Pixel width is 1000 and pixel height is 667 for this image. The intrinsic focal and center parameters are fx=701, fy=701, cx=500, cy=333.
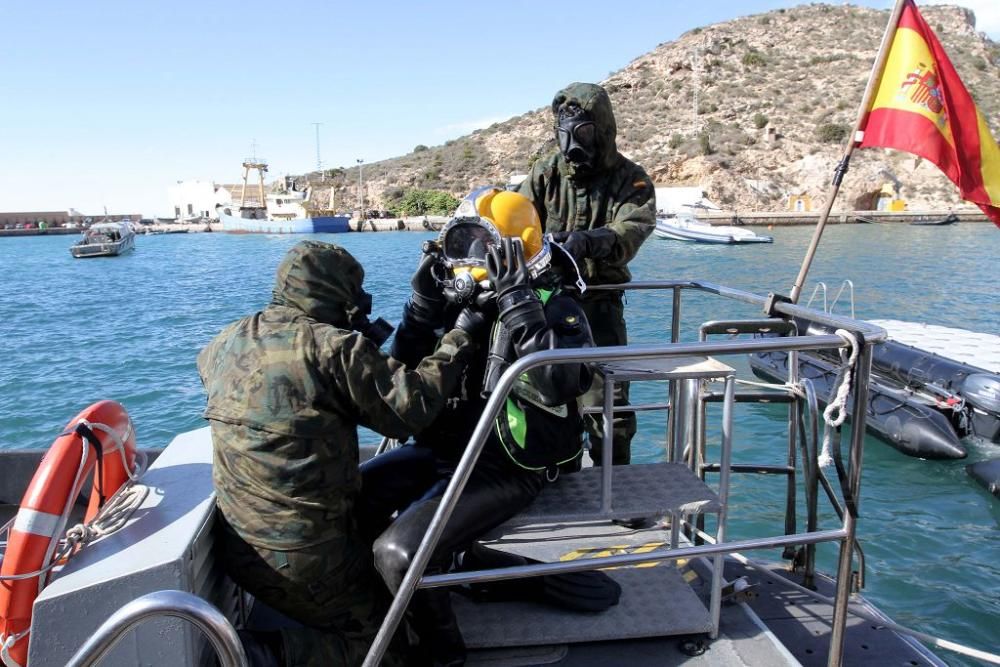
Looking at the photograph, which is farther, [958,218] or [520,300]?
[958,218]

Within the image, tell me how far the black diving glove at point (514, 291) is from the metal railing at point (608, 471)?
1.17 ft

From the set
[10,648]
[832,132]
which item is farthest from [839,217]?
[10,648]

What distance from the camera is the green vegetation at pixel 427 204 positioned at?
78312mm

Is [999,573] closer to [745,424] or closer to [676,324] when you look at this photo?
[745,424]

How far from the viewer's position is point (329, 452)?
231 cm

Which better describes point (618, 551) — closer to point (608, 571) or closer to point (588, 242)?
point (608, 571)

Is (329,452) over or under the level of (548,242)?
under

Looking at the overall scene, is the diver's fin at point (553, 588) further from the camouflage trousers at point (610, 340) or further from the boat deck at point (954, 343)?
the boat deck at point (954, 343)

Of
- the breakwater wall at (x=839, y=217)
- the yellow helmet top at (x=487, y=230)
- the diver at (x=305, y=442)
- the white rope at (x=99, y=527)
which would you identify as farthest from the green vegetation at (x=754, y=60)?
the white rope at (x=99, y=527)

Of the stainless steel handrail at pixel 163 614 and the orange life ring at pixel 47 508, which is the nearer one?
the stainless steel handrail at pixel 163 614

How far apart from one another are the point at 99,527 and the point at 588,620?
1.82 metres

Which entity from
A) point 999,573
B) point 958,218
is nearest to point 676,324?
point 999,573

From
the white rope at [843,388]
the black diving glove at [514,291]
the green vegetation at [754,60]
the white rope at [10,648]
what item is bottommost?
the white rope at [10,648]

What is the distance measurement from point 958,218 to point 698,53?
1677 inches
